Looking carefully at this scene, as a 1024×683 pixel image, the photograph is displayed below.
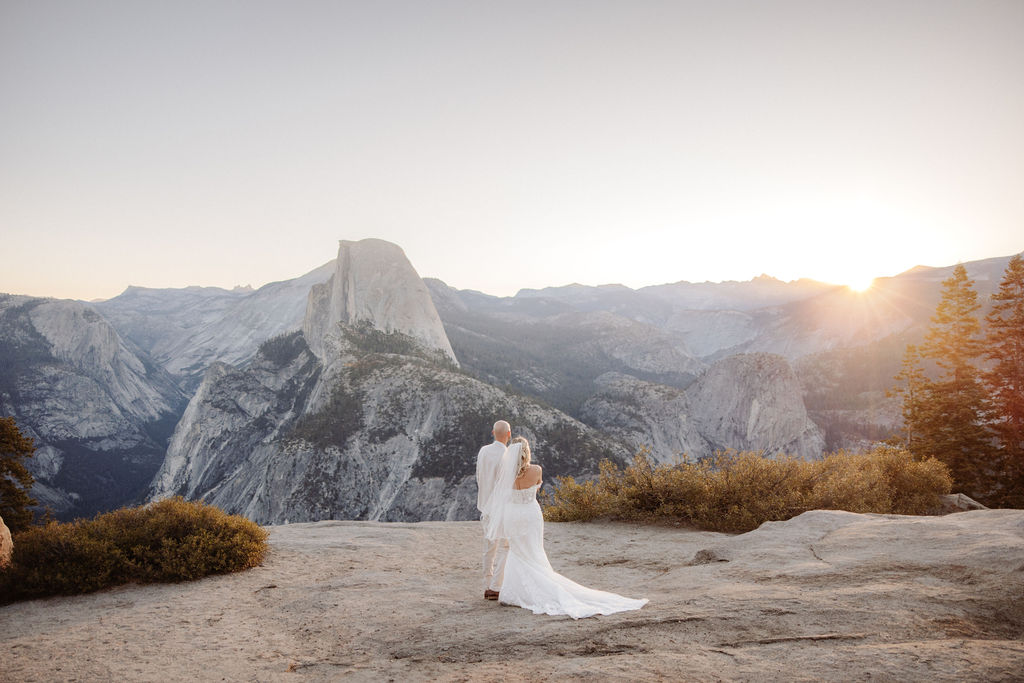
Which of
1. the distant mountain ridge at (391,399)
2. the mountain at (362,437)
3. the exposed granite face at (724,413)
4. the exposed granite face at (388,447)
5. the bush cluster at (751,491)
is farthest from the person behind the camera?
the exposed granite face at (724,413)

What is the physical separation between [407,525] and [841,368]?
106 metres

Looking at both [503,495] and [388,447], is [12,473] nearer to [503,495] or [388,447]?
[503,495]

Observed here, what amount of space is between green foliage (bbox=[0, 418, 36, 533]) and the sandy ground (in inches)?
302

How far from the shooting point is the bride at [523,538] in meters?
6.73

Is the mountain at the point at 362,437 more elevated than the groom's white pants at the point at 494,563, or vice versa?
the groom's white pants at the point at 494,563

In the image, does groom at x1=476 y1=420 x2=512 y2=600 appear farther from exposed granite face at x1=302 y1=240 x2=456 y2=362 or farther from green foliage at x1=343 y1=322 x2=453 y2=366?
exposed granite face at x1=302 y1=240 x2=456 y2=362

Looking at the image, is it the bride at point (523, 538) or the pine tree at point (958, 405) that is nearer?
the bride at point (523, 538)

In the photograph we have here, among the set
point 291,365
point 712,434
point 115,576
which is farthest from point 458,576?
point 291,365

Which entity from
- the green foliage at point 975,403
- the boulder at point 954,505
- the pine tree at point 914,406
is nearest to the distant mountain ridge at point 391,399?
the boulder at point 954,505

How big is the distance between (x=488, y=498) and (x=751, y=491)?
28.5ft

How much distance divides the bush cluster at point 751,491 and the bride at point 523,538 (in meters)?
6.86

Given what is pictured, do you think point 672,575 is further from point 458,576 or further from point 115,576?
point 115,576

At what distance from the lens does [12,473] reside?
13.6 m

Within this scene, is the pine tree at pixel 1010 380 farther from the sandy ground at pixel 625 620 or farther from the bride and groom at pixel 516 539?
the bride and groom at pixel 516 539
